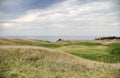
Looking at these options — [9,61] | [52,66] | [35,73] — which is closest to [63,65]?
[52,66]

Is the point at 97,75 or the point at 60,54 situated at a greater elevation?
the point at 60,54

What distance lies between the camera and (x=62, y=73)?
1628cm

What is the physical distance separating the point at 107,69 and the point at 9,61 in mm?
6439

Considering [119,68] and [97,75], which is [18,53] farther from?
[119,68]

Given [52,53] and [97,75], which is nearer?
[97,75]

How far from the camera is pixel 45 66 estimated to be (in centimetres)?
1695

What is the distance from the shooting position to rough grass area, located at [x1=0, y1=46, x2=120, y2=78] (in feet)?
52.6

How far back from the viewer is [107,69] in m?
17.5

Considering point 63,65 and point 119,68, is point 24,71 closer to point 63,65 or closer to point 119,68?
point 63,65

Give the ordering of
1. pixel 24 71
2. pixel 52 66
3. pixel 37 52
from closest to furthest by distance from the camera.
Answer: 1. pixel 24 71
2. pixel 52 66
3. pixel 37 52

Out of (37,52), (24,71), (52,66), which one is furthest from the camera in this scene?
(37,52)

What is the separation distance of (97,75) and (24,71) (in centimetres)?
457

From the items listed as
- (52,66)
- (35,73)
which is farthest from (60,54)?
(35,73)

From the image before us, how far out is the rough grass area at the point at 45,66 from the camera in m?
16.0
